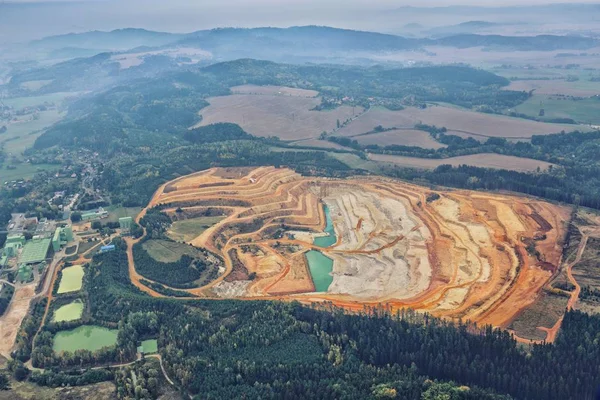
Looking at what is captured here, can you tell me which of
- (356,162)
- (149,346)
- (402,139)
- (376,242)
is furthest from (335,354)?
(402,139)

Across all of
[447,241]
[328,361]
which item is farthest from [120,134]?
[328,361]

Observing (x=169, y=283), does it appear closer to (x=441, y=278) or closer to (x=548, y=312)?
(x=441, y=278)

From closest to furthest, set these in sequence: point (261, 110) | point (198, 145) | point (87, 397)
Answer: point (87, 397), point (198, 145), point (261, 110)

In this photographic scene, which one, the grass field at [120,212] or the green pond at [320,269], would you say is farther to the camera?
the grass field at [120,212]

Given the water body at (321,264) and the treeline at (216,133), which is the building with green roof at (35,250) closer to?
the water body at (321,264)

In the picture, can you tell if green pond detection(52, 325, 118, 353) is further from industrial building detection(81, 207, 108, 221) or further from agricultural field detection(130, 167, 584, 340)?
industrial building detection(81, 207, 108, 221)

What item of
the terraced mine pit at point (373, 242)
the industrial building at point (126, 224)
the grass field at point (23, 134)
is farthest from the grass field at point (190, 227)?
the grass field at point (23, 134)
